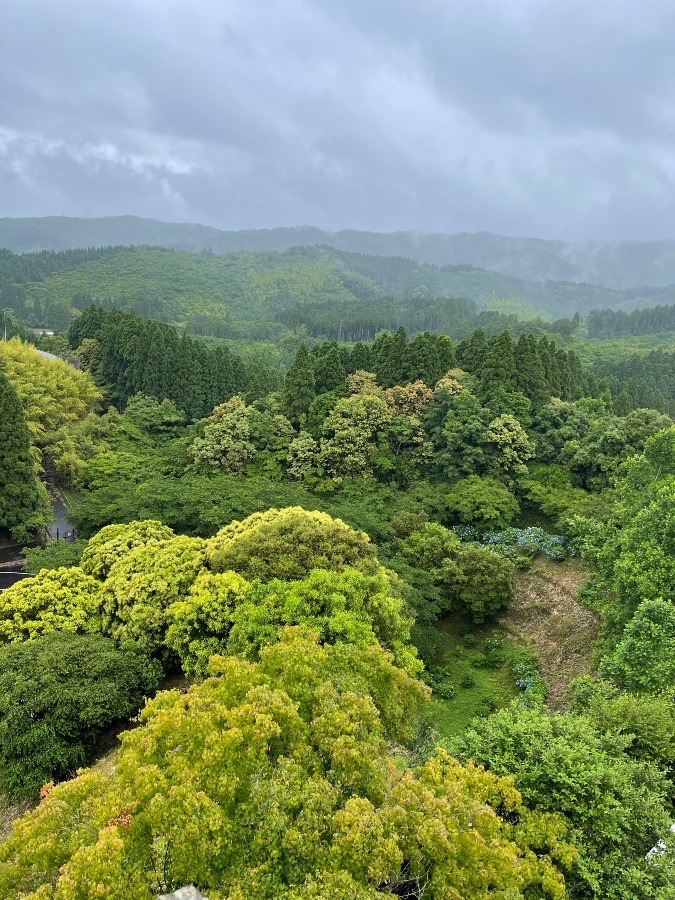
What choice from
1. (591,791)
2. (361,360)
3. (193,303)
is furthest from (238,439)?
(193,303)

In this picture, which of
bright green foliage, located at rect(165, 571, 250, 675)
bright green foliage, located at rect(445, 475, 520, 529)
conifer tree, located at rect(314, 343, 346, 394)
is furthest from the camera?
conifer tree, located at rect(314, 343, 346, 394)

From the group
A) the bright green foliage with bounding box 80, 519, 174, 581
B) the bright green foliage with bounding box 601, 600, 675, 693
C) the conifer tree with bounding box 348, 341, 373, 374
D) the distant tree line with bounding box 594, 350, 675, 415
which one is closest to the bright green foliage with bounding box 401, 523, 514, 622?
the bright green foliage with bounding box 601, 600, 675, 693

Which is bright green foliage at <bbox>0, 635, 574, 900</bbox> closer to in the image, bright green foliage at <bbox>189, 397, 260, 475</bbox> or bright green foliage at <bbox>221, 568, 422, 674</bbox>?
bright green foliage at <bbox>221, 568, 422, 674</bbox>

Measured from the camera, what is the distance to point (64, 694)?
494 inches

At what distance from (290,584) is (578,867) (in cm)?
848

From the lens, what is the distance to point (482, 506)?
92.6ft

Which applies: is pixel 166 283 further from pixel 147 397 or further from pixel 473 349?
pixel 473 349

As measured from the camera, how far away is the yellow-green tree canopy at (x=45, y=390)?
121 ft

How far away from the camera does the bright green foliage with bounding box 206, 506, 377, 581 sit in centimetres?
1571

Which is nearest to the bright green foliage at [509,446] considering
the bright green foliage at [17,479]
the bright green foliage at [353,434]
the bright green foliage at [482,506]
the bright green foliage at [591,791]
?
the bright green foliage at [482,506]

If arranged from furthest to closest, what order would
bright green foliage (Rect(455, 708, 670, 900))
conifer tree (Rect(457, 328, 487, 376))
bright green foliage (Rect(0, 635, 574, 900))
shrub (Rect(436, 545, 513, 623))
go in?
conifer tree (Rect(457, 328, 487, 376)), shrub (Rect(436, 545, 513, 623)), bright green foliage (Rect(455, 708, 670, 900)), bright green foliage (Rect(0, 635, 574, 900))

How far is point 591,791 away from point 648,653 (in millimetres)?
5507

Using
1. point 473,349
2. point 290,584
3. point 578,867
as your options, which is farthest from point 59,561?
point 473,349

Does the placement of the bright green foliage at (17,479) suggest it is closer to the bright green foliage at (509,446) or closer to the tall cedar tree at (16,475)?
the tall cedar tree at (16,475)
